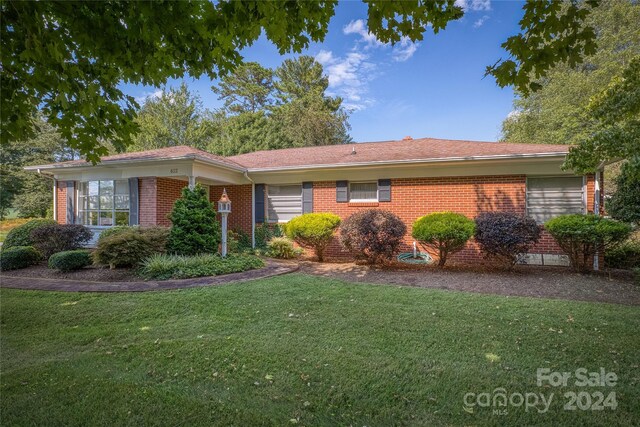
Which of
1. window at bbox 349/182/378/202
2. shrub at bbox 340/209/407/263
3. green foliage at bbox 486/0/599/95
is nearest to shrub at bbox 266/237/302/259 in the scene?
shrub at bbox 340/209/407/263

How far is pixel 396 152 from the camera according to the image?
435 inches

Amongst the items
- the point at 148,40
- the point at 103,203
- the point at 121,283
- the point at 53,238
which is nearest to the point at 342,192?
the point at 121,283

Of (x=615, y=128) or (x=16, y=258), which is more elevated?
(x=615, y=128)

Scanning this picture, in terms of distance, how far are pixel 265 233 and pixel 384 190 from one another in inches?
182

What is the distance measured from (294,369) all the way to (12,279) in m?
8.32

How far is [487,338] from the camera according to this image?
388 cm

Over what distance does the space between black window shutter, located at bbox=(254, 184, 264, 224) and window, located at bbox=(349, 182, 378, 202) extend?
338 cm

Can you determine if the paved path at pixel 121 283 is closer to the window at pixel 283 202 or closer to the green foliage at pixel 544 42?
the window at pixel 283 202

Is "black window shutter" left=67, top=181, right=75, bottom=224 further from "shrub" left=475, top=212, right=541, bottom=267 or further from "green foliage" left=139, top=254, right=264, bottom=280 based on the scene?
"shrub" left=475, top=212, right=541, bottom=267

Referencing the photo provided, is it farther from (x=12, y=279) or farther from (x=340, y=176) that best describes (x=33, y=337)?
(x=340, y=176)

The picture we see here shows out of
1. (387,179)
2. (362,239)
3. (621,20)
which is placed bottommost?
(362,239)

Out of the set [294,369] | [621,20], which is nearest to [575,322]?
[294,369]

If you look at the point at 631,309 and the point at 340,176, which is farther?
the point at 340,176

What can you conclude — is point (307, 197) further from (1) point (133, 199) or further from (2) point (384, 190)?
(1) point (133, 199)
